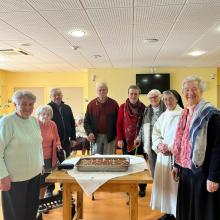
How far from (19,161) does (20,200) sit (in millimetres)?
299

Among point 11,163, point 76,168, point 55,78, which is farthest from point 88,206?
point 55,78

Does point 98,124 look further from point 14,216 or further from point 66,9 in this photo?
point 14,216

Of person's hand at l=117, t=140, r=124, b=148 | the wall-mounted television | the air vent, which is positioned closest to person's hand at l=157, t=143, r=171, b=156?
person's hand at l=117, t=140, r=124, b=148

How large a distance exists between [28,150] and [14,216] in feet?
1.60

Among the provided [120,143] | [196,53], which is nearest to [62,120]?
[120,143]

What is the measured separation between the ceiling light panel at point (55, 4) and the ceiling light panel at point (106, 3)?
9cm

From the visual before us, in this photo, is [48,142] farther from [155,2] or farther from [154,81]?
[154,81]

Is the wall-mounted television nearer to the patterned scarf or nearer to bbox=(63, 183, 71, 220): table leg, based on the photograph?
the patterned scarf

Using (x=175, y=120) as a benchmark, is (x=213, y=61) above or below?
above

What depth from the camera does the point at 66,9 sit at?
2689mm

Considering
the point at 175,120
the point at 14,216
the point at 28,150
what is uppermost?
the point at 175,120

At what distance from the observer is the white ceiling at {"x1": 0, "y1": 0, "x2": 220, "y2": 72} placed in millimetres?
2607

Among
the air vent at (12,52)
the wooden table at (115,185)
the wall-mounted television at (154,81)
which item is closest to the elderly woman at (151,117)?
the wooden table at (115,185)

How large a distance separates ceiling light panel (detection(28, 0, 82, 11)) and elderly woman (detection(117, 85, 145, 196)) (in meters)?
1.14
